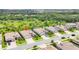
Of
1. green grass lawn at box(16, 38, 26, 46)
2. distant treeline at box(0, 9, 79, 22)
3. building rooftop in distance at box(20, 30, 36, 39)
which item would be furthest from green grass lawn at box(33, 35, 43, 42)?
distant treeline at box(0, 9, 79, 22)

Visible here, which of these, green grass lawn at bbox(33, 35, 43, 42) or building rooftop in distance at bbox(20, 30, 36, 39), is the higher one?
building rooftop in distance at bbox(20, 30, 36, 39)

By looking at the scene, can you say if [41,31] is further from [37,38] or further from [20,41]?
[20,41]

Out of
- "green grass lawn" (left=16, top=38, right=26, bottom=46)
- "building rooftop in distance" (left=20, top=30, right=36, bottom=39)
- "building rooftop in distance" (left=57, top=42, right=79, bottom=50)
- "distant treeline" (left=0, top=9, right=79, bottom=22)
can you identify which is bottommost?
"building rooftop in distance" (left=57, top=42, right=79, bottom=50)

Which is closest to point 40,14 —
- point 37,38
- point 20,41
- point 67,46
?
point 37,38

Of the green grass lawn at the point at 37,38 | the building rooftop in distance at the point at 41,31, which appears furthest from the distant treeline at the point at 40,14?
the green grass lawn at the point at 37,38

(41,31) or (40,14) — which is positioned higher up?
(40,14)

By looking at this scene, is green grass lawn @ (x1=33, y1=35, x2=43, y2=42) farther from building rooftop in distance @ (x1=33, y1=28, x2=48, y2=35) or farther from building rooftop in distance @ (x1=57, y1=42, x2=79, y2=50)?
building rooftop in distance @ (x1=57, y1=42, x2=79, y2=50)

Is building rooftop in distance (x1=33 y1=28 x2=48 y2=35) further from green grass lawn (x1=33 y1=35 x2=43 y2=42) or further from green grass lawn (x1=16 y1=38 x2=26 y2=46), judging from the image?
green grass lawn (x1=16 y1=38 x2=26 y2=46)

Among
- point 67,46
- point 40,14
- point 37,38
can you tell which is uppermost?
point 40,14

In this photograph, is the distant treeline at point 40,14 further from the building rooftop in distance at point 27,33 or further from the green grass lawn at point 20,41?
the green grass lawn at point 20,41
